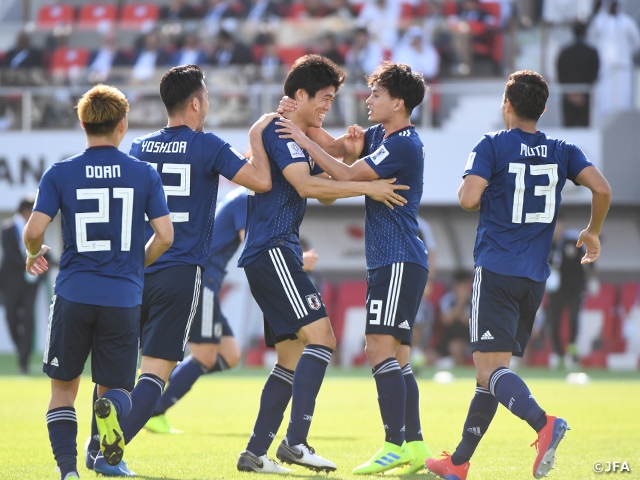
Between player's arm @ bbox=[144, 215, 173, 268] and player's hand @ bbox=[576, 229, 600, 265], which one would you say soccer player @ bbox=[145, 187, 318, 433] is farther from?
player's hand @ bbox=[576, 229, 600, 265]

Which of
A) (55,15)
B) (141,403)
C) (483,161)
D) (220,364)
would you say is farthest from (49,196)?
(55,15)

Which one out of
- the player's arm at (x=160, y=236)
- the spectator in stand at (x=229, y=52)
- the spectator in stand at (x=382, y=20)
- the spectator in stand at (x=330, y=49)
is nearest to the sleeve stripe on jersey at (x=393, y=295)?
the player's arm at (x=160, y=236)

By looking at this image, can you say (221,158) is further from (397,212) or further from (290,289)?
(397,212)

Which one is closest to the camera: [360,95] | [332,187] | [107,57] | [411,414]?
[332,187]

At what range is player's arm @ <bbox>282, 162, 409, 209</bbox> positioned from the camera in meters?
5.87

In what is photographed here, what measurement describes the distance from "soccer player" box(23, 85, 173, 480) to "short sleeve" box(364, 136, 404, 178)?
1335mm

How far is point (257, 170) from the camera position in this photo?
592cm

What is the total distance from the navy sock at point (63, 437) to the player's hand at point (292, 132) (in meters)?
1.98

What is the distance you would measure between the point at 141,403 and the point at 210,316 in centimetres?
250

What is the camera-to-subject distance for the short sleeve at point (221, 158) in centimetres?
592

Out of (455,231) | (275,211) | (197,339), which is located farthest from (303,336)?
(455,231)

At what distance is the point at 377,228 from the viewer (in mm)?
6117

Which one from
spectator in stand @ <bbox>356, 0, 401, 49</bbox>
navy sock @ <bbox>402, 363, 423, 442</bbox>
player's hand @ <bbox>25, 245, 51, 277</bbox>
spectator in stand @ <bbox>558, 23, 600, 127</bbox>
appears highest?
spectator in stand @ <bbox>356, 0, 401, 49</bbox>

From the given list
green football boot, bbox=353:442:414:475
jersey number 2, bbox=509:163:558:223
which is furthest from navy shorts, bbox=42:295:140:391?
jersey number 2, bbox=509:163:558:223
